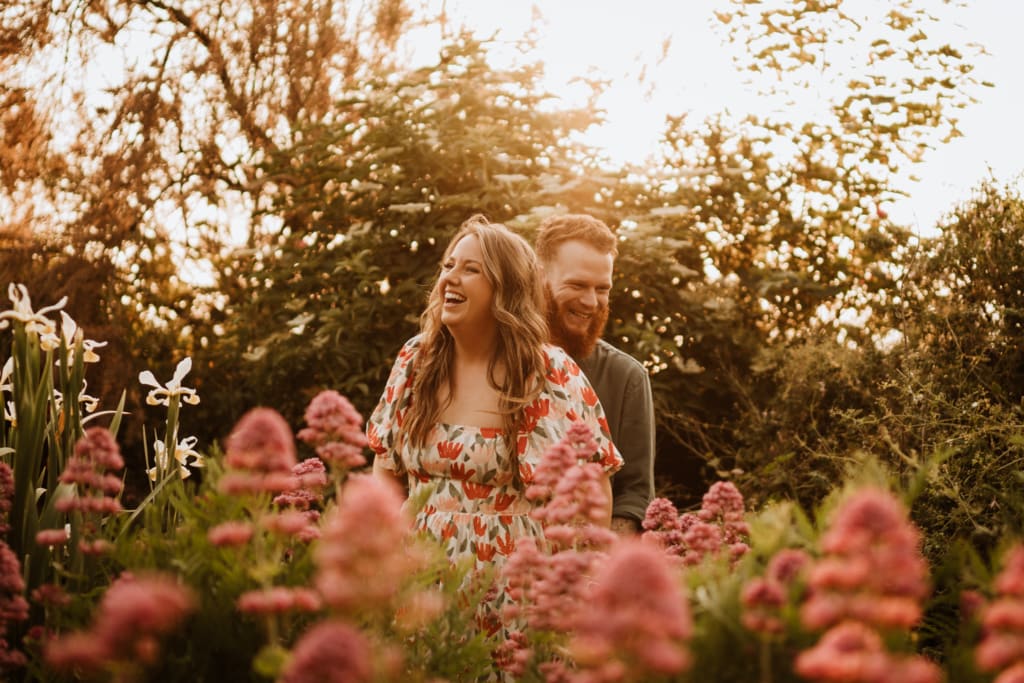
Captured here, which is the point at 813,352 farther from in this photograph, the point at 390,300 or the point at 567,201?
the point at 390,300

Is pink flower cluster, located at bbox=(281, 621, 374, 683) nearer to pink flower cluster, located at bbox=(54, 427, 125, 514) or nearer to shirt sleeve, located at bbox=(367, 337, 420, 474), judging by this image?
pink flower cluster, located at bbox=(54, 427, 125, 514)

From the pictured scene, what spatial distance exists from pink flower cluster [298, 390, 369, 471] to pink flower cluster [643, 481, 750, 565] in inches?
26.9

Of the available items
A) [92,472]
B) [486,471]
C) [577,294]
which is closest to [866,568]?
[92,472]

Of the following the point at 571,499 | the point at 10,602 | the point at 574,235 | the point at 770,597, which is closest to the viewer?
the point at 770,597

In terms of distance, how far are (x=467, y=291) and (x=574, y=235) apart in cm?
85

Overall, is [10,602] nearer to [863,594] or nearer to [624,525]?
[863,594]

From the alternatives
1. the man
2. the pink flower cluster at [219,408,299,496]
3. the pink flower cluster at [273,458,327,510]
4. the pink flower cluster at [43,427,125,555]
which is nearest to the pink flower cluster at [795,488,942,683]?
the pink flower cluster at [219,408,299,496]

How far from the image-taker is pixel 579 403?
3430 mm

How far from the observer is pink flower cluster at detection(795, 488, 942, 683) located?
34.9 inches

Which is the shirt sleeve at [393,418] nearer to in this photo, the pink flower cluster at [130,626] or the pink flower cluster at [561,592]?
the pink flower cluster at [561,592]

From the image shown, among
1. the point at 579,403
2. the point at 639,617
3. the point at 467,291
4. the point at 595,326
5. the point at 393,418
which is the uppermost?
the point at 595,326

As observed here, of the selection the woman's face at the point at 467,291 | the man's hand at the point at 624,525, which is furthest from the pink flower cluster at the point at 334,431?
the man's hand at the point at 624,525

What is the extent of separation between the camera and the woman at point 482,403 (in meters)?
3.24

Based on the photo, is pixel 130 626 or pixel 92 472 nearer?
pixel 130 626
